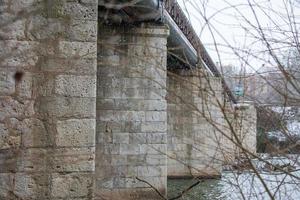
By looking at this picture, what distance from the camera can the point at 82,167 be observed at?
4.73 metres

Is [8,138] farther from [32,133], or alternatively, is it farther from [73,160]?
[73,160]

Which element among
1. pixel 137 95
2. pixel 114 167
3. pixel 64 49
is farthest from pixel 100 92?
pixel 64 49

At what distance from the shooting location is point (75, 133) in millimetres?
4746

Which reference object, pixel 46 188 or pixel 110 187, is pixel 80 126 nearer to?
pixel 46 188

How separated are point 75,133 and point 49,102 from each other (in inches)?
13.3

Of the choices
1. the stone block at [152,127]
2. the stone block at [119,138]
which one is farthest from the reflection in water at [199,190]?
the stone block at [119,138]

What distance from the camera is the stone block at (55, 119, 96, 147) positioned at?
4703mm

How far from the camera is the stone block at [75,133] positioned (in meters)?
4.70

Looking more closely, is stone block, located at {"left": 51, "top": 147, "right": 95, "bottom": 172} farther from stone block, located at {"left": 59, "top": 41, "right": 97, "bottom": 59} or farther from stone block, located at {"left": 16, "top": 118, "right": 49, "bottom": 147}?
stone block, located at {"left": 59, "top": 41, "right": 97, "bottom": 59}

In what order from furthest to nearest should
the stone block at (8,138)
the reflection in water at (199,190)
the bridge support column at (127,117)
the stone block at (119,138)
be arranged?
the reflection in water at (199,190), the stone block at (119,138), the bridge support column at (127,117), the stone block at (8,138)

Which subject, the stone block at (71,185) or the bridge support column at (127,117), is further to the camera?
the bridge support column at (127,117)

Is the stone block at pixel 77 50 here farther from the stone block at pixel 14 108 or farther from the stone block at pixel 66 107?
the stone block at pixel 14 108

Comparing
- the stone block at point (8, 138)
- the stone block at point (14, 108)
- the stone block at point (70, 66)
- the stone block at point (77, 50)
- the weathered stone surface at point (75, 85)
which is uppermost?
the stone block at point (77, 50)

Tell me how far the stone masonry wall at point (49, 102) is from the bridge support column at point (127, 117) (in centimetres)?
709
